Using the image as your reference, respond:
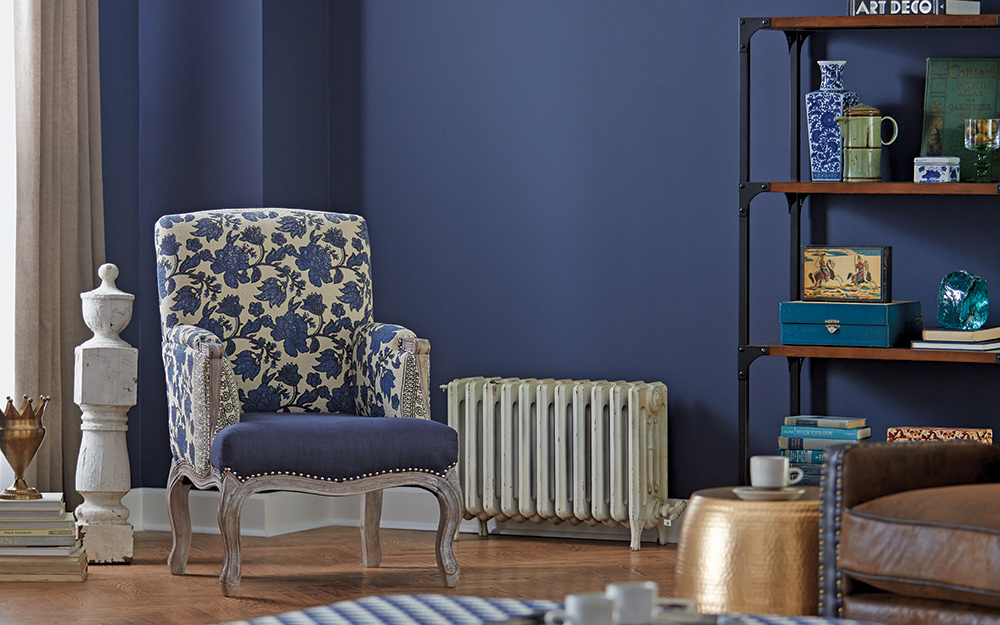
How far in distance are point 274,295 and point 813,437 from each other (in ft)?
5.24

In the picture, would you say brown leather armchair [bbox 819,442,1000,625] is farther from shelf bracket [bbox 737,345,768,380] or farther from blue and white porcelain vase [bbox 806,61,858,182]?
blue and white porcelain vase [bbox 806,61,858,182]

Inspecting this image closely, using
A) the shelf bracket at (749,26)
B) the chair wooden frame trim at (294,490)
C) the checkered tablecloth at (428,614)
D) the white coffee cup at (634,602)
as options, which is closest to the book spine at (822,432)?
the chair wooden frame trim at (294,490)

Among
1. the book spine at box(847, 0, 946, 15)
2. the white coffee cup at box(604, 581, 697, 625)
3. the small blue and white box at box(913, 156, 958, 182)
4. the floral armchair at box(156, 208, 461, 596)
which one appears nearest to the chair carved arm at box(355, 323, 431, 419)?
the floral armchair at box(156, 208, 461, 596)

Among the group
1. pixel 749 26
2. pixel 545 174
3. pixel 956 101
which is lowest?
pixel 545 174

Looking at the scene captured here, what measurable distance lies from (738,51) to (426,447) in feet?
5.46

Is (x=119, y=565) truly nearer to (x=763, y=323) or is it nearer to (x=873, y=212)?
(x=763, y=323)

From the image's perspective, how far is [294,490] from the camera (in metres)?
3.06

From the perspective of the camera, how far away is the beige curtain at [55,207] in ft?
12.8

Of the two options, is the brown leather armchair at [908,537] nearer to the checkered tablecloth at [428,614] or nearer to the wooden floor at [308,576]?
the checkered tablecloth at [428,614]

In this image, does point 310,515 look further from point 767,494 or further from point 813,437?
point 767,494

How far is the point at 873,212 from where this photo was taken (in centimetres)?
380

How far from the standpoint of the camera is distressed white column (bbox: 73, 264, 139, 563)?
3.59m

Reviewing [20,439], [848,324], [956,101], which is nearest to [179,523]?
[20,439]

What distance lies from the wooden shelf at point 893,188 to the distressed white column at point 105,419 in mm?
1936
